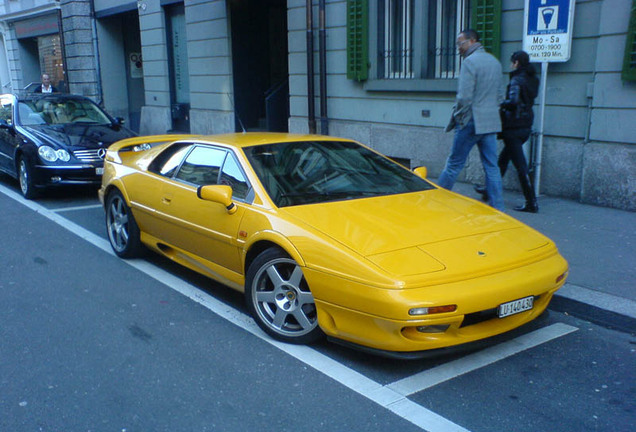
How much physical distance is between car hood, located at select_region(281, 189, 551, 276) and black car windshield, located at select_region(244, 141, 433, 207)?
175 millimetres

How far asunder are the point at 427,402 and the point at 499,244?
121 cm

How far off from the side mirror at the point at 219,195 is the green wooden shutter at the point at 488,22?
5.51 metres

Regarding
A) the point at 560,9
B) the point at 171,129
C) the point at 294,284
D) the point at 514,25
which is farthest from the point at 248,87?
the point at 294,284

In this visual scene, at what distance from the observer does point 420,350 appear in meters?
3.73

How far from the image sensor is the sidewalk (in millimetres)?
4797

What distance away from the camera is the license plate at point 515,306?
12.6ft

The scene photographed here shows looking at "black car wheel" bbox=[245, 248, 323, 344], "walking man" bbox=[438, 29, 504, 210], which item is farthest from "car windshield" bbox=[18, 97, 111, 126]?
"black car wheel" bbox=[245, 248, 323, 344]

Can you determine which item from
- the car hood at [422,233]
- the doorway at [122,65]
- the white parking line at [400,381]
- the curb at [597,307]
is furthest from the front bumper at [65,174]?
the doorway at [122,65]

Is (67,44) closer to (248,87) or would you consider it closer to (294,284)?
(248,87)

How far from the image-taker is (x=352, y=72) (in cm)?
1120

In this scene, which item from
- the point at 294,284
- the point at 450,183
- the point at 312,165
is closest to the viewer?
the point at 294,284

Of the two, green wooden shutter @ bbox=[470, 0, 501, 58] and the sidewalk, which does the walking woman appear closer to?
the sidewalk

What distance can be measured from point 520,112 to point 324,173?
3.43 m

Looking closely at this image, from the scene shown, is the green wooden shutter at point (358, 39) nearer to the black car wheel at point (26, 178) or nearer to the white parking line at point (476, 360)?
the black car wheel at point (26, 178)
